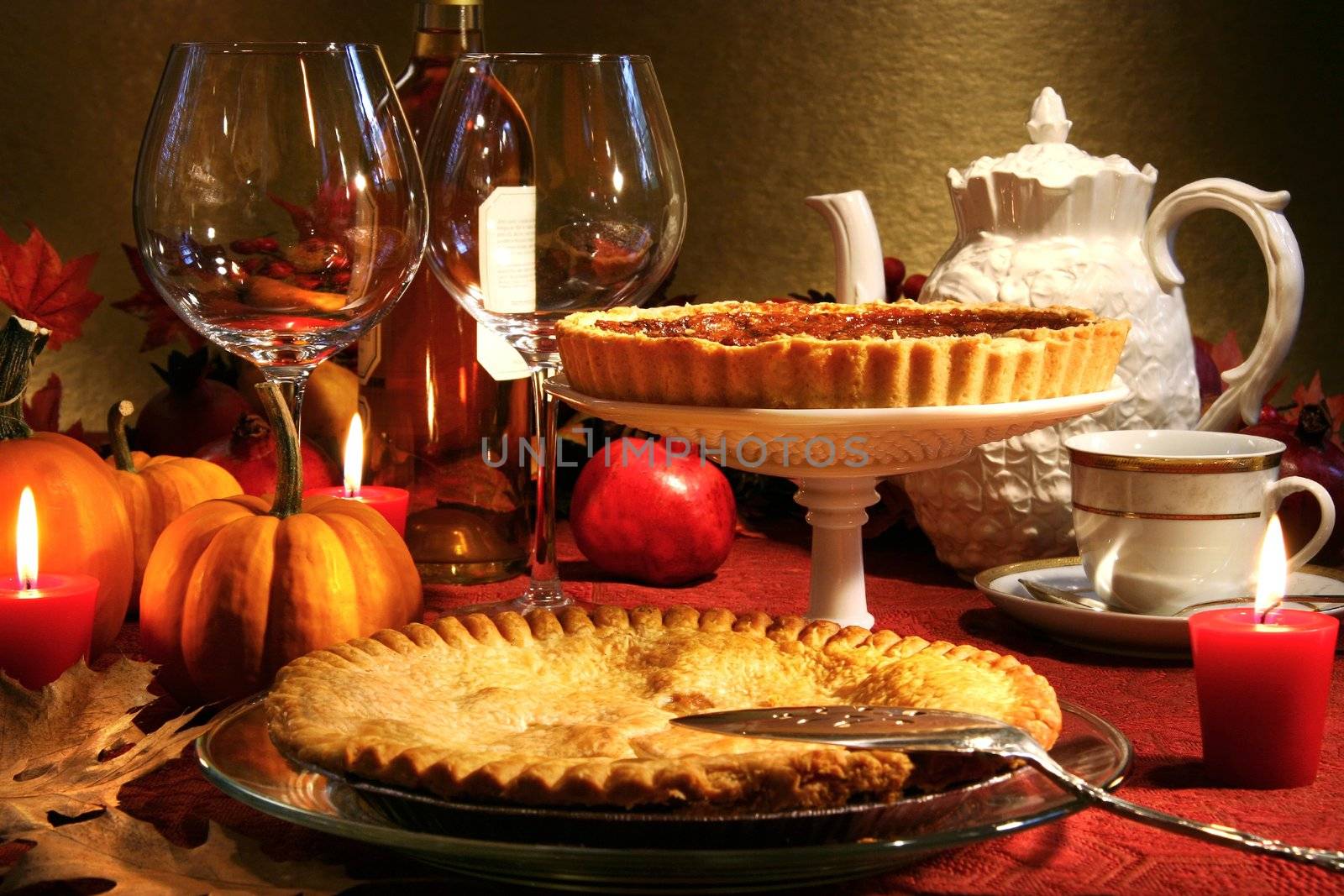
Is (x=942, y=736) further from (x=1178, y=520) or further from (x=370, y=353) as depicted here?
(x=370, y=353)

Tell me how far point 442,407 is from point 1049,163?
1.66 ft

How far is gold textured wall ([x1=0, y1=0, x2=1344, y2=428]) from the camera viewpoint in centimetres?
175

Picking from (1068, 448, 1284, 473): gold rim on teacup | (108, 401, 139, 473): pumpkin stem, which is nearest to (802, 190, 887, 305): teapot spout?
(1068, 448, 1284, 473): gold rim on teacup

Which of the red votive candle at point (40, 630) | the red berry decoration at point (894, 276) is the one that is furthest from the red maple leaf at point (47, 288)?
the red berry decoration at point (894, 276)

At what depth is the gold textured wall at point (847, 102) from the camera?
5.75 feet

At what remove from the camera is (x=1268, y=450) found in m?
0.95

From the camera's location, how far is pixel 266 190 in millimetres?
838

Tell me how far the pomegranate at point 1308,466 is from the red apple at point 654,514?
41 cm

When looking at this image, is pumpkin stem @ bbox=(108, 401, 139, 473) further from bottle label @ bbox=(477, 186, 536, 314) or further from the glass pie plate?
the glass pie plate

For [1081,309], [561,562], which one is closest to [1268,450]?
[1081,309]

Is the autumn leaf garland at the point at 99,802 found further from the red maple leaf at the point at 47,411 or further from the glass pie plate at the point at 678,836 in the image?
the red maple leaf at the point at 47,411

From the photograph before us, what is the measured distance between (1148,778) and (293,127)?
575 mm

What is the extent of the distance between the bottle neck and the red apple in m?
0.33

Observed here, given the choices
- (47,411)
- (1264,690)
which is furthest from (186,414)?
(1264,690)
